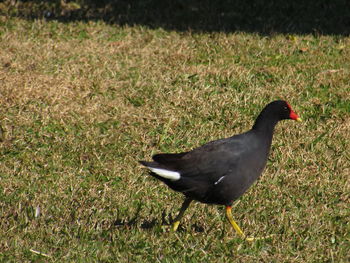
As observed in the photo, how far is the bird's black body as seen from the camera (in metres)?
4.77

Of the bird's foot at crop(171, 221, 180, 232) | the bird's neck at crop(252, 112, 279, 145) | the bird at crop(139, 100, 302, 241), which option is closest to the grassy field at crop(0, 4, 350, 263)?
the bird's foot at crop(171, 221, 180, 232)

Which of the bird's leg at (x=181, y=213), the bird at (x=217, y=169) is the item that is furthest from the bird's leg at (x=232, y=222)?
the bird's leg at (x=181, y=213)

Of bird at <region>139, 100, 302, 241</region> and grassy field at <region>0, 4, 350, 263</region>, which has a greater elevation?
bird at <region>139, 100, 302, 241</region>

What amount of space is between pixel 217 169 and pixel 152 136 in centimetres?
219

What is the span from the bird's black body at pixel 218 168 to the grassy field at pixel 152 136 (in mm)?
334

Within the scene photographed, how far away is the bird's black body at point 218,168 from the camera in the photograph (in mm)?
4770

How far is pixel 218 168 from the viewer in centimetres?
478

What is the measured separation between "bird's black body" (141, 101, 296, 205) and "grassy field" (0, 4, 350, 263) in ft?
1.10

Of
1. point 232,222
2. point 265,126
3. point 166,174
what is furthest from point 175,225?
point 265,126

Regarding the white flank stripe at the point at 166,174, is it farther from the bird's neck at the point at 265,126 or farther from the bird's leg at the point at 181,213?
the bird's neck at the point at 265,126

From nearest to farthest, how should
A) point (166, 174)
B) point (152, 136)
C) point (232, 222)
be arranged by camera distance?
point (166, 174) < point (232, 222) < point (152, 136)

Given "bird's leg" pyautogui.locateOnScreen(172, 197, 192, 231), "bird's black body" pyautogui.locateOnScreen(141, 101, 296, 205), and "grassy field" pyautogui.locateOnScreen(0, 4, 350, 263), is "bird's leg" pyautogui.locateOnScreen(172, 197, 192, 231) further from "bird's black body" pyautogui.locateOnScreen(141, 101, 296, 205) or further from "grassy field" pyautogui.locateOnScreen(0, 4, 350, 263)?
"bird's black body" pyautogui.locateOnScreen(141, 101, 296, 205)

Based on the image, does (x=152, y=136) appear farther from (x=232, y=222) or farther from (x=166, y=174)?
(x=166, y=174)

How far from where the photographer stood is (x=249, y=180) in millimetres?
4832
